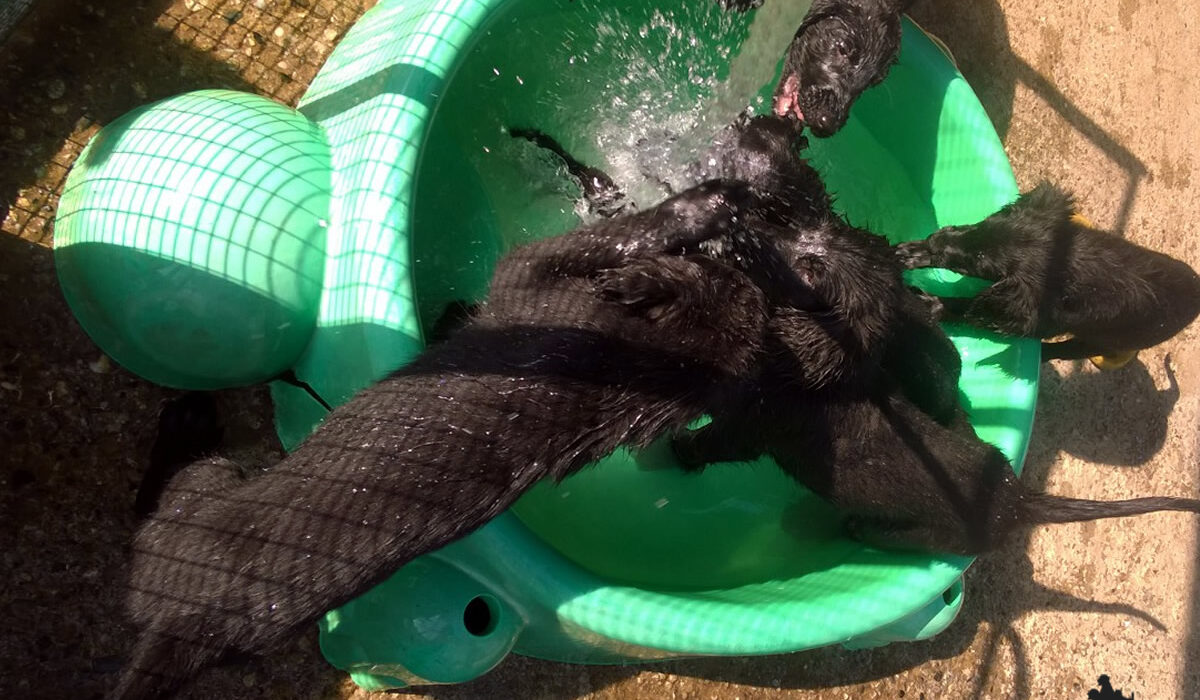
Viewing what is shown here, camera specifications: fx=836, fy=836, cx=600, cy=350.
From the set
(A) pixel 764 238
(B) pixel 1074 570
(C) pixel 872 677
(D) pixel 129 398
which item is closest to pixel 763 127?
(A) pixel 764 238

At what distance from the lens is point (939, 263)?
3.10 metres

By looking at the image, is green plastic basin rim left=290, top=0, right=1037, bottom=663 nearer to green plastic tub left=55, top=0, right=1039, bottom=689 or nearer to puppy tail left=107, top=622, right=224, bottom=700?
green plastic tub left=55, top=0, right=1039, bottom=689

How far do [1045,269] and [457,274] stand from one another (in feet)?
6.82

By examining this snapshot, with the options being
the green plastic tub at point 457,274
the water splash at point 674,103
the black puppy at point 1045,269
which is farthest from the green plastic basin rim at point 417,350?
the black puppy at point 1045,269

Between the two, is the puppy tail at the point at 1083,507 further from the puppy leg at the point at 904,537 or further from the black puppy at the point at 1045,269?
the black puppy at the point at 1045,269

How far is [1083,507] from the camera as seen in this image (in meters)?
2.88

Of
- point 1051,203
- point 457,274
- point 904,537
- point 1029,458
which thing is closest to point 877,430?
point 904,537

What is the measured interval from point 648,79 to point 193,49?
164 cm

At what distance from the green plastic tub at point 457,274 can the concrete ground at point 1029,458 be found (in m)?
0.25

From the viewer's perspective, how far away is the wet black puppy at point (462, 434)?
171cm

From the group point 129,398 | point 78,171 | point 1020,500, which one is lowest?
point 129,398

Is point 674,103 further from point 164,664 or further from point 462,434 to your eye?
point 164,664

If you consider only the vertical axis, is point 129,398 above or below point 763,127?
below

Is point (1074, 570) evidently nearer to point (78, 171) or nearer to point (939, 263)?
point (939, 263)
